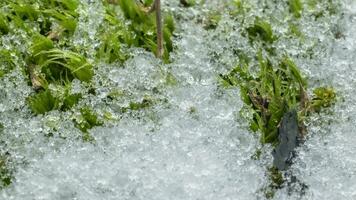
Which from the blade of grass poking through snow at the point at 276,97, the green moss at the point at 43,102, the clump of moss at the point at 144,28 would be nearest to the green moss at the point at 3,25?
the green moss at the point at 43,102

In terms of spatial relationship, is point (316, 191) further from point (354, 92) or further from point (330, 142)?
point (354, 92)

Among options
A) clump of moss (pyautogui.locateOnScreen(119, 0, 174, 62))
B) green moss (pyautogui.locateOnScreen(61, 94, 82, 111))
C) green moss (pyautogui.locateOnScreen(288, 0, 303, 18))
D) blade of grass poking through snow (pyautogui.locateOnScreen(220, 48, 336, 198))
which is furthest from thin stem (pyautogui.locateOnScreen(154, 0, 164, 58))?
green moss (pyautogui.locateOnScreen(288, 0, 303, 18))

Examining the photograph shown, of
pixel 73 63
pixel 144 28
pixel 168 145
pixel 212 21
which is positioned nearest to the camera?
pixel 168 145

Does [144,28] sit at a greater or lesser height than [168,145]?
greater

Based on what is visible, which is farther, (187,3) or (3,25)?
(187,3)

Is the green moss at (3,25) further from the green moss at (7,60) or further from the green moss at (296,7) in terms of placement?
the green moss at (296,7)

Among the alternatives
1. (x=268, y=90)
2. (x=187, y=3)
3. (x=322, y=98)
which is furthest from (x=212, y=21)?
(x=322, y=98)

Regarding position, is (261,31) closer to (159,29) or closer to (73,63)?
(159,29)

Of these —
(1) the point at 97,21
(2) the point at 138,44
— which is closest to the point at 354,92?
(2) the point at 138,44

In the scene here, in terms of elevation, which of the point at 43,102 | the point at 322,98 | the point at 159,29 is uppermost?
the point at 159,29
